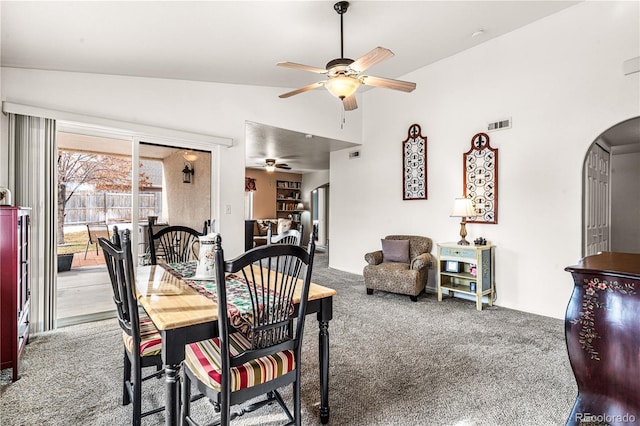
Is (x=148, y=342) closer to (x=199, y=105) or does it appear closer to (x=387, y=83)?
(x=387, y=83)

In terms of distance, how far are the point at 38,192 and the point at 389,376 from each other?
3499 millimetres

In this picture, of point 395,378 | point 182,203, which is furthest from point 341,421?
point 182,203

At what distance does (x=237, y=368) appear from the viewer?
4.72 ft

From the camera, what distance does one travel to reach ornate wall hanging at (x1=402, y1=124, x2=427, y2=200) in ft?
16.0

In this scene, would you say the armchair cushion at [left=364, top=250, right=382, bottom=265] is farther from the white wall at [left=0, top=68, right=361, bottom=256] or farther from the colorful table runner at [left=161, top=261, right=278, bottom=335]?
the colorful table runner at [left=161, top=261, right=278, bottom=335]

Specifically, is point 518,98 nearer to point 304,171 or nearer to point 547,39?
point 547,39

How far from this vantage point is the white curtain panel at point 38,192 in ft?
9.68

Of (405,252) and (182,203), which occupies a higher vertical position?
(182,203)

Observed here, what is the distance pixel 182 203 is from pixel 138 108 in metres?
1.20

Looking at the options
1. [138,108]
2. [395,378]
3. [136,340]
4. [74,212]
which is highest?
[138,108]

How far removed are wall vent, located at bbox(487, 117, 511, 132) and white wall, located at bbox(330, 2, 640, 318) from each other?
70 mm

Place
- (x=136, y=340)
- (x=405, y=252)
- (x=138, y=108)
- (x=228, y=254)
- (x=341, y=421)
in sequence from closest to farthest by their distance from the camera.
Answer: (x=136, y=340) < (x=341, y=421) < (x=138, y=108) < (x=228, y=254) < (x=405, y=252)

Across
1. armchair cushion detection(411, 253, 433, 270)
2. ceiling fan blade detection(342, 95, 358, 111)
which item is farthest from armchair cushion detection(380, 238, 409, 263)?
ceiling fan blade detection(342, 95, 358, 111)

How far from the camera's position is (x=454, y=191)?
4527 millimetres
